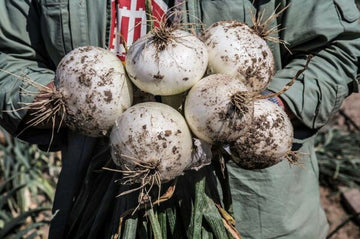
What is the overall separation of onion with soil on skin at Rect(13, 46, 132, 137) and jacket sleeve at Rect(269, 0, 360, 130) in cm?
51

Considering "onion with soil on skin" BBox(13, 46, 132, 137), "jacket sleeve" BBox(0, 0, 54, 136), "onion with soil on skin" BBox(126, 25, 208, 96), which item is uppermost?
"onion with soil on skin" BBox(126, 25, 208, 96)

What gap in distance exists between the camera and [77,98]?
1.23 m

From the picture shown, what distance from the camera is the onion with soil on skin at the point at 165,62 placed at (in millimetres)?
1193

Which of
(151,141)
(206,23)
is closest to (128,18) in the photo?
(206,23)

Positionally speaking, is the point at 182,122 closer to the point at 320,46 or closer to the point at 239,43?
the point at 239,43

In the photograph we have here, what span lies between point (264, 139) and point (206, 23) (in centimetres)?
45

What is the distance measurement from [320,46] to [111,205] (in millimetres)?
780

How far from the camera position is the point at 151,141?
3.92 feet

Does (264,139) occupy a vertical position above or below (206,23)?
below

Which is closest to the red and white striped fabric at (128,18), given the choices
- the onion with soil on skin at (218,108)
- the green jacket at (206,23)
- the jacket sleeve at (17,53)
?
the green jacket at (206,23)

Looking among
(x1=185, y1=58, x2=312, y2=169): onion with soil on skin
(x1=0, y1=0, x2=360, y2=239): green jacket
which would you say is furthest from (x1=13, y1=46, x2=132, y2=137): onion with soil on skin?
(x1=0, y1=0, x2=360, y2=239): green jacket

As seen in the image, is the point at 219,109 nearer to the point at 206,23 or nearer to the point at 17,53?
the point at 206,23

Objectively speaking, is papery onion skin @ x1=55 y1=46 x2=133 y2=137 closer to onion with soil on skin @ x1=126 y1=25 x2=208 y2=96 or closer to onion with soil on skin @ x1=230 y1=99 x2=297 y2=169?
onion with soil on skin @ x1=126 y1=25 x2=208 y2=96

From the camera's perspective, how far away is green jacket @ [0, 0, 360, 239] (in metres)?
1.58
